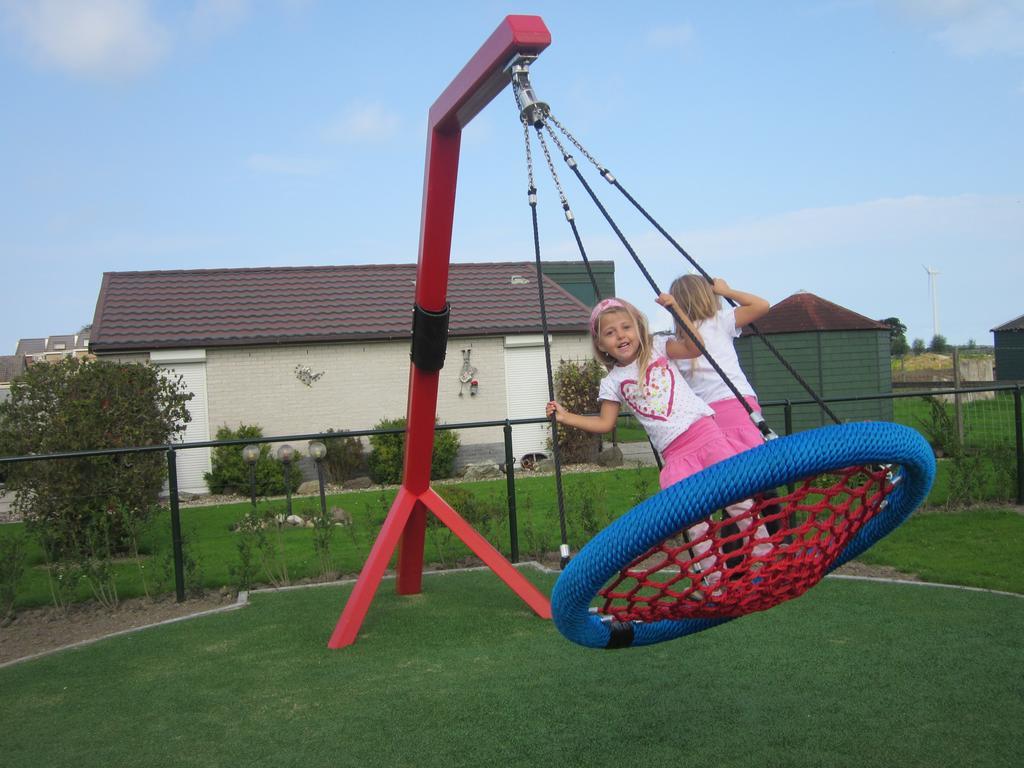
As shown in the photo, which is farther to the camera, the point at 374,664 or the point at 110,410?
the point at 110,410

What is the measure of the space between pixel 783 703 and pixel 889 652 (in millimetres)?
984

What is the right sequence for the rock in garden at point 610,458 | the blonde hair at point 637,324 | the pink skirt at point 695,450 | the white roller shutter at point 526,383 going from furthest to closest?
the white roller shutter at point 526,383, the rock in garden at point 610,458, the blonde hair at point 637,324, the pink skirt at point 695,450

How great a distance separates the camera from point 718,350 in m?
3.82

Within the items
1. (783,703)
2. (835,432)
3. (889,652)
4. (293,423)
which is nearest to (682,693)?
(783,703)

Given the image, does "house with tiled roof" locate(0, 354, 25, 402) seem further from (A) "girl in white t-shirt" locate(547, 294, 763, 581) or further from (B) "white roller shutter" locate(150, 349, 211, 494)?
(A) "girl in white t-shirt" locate(547, 294, 763, 581)

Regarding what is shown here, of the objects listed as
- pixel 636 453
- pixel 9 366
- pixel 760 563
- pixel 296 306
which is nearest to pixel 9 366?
pixel 9 366

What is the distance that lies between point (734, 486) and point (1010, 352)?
2445cm

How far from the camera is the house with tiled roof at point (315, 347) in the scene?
16.4m

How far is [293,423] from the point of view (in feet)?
54.9

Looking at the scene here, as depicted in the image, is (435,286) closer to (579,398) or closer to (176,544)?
(176,544)

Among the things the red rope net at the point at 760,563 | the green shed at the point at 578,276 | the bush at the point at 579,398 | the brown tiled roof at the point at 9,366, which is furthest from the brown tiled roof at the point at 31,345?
the red rope net at the point at 760,563

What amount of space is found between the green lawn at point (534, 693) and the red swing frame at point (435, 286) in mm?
281

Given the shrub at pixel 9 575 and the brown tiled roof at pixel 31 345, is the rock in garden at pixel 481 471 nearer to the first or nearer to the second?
the shrub at pixel 9 575

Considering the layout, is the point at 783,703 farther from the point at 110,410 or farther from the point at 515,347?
the point at 515,347
